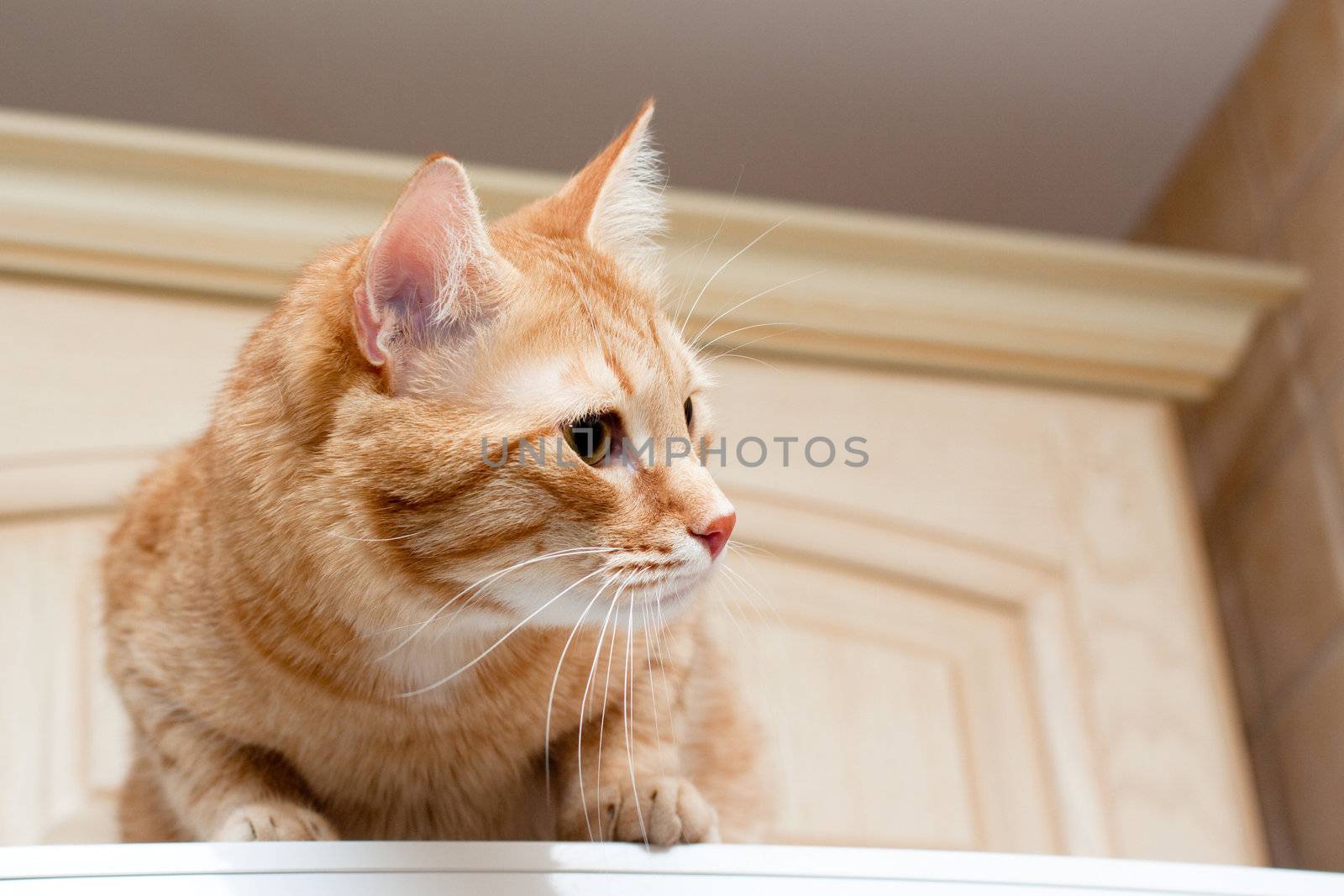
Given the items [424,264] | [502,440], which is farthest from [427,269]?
[502,440]

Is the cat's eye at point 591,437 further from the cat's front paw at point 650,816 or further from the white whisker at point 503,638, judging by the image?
the cat's front paw at point 650,816

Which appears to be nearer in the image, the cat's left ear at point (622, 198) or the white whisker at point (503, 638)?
the white whisker at point (503, 638)

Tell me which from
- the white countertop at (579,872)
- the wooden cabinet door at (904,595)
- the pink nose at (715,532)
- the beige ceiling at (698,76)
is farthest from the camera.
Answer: the beige ceiling at (698,76)

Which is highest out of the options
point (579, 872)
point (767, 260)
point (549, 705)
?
point (767, 260)

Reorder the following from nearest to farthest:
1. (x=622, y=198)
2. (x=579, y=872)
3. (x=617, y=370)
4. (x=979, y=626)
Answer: (x=579, y=872) → (x=617, y=370) → (x=622, y=198) → (x=979, y=626)

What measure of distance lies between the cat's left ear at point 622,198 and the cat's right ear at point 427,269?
6.2 inches

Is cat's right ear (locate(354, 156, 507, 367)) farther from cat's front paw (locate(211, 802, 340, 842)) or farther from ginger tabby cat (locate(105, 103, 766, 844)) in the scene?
cat's front paw (locate(211, 802, 340, 842))

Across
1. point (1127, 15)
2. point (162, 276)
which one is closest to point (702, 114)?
point (1127, 15)

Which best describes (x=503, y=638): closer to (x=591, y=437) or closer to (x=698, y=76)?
(x=591, y=437)

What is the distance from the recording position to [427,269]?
0.80m

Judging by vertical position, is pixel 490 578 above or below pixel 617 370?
below

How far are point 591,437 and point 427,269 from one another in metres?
0.14

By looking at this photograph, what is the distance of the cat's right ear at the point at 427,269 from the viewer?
767 millimetres

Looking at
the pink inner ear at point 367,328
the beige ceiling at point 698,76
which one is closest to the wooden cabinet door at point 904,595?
the beige ceiling at point 698,76
